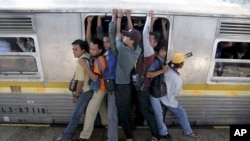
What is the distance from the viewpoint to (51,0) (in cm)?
438

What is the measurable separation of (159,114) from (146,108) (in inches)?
12.0

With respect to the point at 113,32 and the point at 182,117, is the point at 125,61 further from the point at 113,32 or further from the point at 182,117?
the point at 182,117

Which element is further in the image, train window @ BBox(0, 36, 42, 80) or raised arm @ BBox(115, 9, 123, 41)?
train window @ BBox(0, 36, 42, 80)

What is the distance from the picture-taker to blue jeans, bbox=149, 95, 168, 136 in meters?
4.21

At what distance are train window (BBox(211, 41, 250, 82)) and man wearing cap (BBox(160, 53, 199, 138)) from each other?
2.15ft

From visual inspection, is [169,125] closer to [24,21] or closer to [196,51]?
[196,51]

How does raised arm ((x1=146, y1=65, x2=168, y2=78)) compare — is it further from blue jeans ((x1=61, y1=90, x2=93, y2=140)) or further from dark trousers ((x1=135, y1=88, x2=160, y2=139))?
blue jeans ((x1=61, y1=90, x2=93, y2=140))

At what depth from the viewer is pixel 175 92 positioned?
4.16 metres

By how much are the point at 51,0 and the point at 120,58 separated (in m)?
1.67

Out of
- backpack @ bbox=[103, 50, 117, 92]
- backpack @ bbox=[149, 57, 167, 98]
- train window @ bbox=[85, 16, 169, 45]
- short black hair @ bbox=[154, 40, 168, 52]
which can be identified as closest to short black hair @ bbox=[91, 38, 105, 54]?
backpack @ bbox=[103, 50, 117, 92]

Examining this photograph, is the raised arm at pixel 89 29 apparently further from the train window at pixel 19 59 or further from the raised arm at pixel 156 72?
the raised arm at pixel 156 72

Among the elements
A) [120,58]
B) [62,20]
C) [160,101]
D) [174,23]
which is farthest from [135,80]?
[62,20]

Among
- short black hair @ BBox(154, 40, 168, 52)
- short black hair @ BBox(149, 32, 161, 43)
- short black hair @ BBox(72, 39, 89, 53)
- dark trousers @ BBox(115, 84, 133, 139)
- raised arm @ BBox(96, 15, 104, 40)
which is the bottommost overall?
dark trousers @ BBox(115, 84, 133, 139)

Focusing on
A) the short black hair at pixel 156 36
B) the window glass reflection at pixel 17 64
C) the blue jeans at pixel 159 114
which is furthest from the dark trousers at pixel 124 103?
the window glass reflection at pixel 17 64
